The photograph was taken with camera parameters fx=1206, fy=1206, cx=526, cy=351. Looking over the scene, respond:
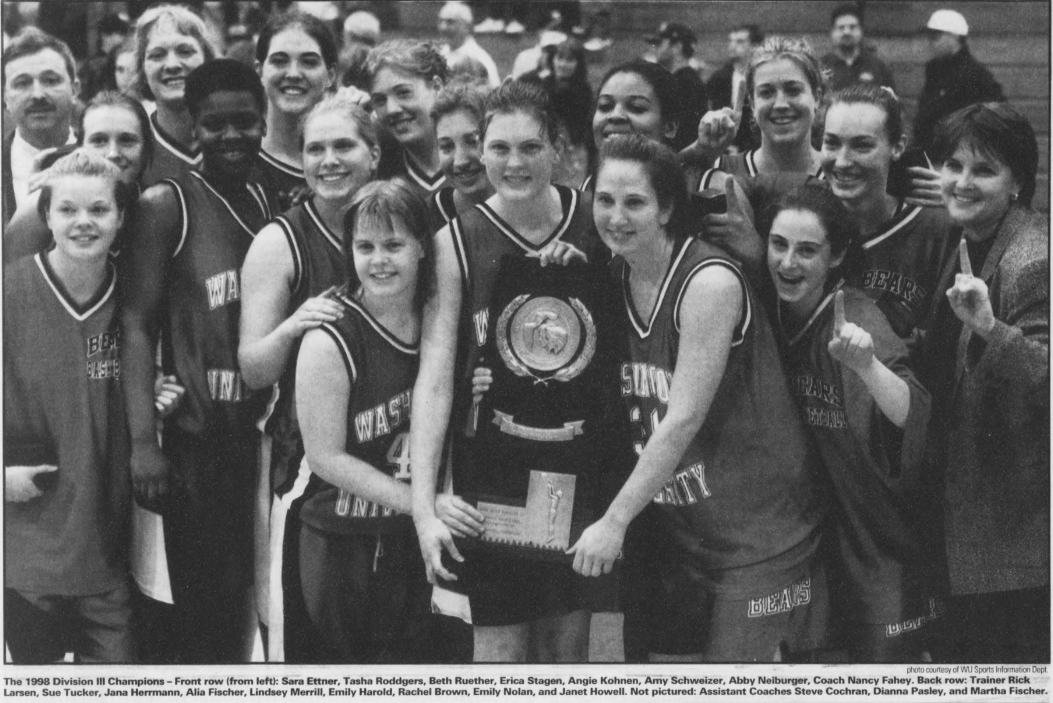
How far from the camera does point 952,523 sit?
317cm

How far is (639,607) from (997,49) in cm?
182

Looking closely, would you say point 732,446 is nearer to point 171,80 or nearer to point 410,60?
point 410,60

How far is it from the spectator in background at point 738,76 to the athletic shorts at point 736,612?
1.12m

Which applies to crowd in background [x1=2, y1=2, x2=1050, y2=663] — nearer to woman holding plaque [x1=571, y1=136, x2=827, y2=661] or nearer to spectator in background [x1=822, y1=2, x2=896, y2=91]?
woman holding plaque [x1=571, y1=136, x2=827, y2=661]

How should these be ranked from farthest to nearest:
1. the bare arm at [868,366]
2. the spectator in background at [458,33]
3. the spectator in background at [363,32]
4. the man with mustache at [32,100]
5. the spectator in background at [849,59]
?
the spectator in background at [363,32], the spectator in background at [458,33], the spectator in background at [849,59], the man with mustache at [32,100], the bare arm at [868,366]

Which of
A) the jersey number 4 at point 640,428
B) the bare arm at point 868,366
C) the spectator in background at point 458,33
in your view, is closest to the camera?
the bare arm at point 868,366

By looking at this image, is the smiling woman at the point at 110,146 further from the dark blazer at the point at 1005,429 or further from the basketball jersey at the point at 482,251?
the dark blazer at the point at 1005,429

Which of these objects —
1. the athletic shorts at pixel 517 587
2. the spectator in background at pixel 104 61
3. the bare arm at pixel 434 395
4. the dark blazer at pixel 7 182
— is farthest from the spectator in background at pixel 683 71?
the dark blazer at pixel 7 182

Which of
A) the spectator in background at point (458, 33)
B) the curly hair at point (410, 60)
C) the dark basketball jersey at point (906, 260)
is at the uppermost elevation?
the spectator in background at point (458, 33)

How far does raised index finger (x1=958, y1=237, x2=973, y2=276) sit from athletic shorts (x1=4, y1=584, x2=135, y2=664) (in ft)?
7.71

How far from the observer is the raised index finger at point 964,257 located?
3037mm

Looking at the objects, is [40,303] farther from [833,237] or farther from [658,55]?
[833,237]

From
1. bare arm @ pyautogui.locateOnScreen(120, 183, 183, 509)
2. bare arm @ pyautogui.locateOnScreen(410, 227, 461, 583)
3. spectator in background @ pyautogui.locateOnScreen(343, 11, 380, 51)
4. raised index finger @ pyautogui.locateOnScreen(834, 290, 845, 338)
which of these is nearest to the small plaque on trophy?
bare arm @ pyautogui.locateOnScreen(410, 227, 461, 583)

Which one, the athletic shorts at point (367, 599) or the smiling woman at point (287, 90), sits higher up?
the smiling woman at point (287, 90)
